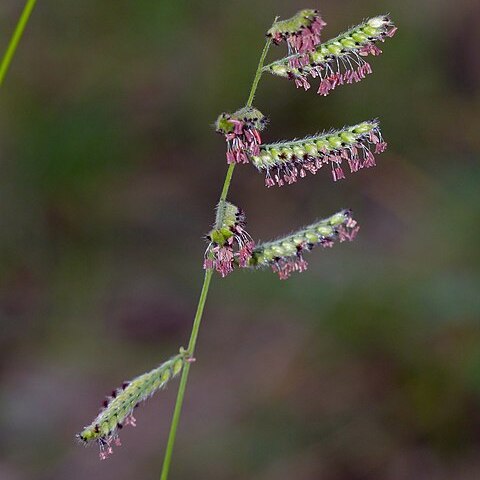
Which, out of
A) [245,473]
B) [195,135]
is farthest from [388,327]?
[195,135]

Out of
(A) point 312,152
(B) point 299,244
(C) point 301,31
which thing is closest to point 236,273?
(B) point 299,244

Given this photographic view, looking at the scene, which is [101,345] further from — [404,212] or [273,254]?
[273,254]

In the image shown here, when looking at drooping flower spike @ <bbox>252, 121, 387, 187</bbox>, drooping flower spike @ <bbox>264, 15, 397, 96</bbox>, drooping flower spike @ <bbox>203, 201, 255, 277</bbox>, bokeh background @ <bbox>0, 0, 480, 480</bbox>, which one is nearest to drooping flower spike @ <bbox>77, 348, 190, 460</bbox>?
drooping flower spike @ <bbox>203, 201, 255, 277</bbox>

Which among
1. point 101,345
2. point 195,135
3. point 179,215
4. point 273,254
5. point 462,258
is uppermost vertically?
point 195,135

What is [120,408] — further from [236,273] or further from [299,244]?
[236,273]

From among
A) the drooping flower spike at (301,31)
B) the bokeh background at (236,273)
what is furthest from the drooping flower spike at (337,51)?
the bokeh background at (236,273)
